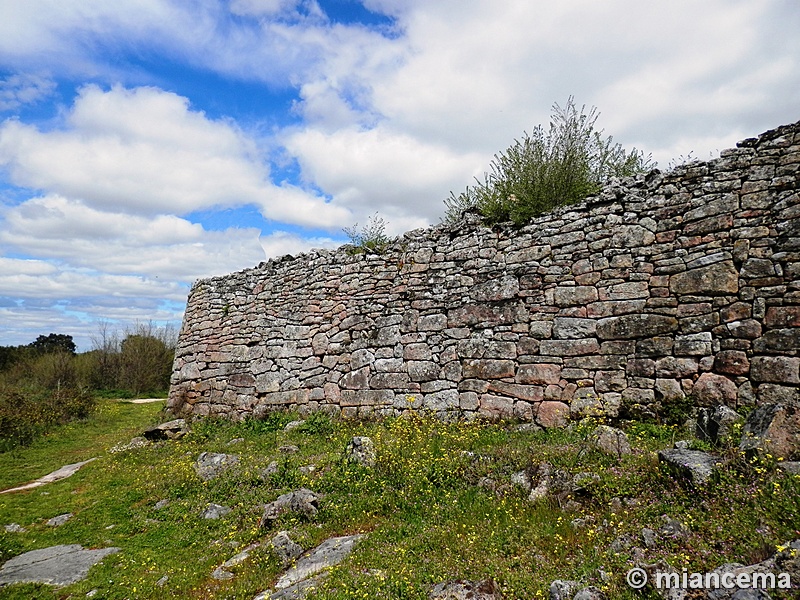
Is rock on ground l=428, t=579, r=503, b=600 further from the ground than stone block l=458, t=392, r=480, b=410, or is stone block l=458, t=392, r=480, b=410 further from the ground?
stone block l=458, t=392, r=480, b=410

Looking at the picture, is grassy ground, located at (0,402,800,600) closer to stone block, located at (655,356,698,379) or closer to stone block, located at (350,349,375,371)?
stone block, located at (655,356,698,379)

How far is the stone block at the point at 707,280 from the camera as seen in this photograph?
6759 mm

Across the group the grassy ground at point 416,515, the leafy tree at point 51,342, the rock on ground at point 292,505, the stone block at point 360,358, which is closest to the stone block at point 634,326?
the grassy ground at point 416,515

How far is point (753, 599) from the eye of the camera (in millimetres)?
2828

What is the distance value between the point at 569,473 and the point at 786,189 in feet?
17.0

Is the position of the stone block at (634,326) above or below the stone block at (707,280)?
below

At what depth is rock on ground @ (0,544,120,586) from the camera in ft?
16.8

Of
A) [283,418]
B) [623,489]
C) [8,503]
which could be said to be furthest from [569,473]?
[8,503]

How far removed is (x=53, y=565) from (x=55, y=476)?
5.24m

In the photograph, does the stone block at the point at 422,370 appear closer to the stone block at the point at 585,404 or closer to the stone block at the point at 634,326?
the stone block at the point at 585,404

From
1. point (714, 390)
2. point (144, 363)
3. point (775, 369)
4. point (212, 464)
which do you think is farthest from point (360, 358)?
point (144, 363)

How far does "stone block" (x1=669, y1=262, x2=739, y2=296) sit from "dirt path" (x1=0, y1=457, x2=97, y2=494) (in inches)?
472

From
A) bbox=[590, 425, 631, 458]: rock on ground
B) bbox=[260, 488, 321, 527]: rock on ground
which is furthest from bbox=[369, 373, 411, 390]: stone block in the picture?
bbox=[590, 425, 631, 458]: rock on ground

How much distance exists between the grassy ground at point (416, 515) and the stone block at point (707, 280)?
86.6 inches
